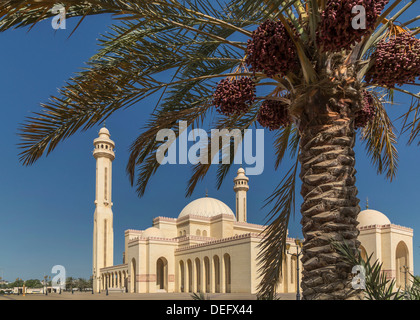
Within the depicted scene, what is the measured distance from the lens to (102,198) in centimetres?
3806

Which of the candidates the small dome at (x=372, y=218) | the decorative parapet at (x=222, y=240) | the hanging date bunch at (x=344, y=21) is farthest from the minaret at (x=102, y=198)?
the hanging date bunch at (x=344, y=21)

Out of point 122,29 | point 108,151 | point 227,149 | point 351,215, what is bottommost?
point 351,215

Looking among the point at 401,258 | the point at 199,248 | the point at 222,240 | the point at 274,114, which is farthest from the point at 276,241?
the point at 401,258

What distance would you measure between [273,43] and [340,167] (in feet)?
4.41

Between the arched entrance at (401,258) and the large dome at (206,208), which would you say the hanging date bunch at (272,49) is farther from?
the large dome at (206,208)

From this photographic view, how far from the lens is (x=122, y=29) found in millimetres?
4844

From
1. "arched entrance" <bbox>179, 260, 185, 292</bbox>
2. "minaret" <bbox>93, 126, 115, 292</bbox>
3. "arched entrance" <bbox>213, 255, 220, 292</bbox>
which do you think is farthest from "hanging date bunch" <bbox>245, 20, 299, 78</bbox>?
"minaret" <bbox>93, 126, 115, 292</bbox>

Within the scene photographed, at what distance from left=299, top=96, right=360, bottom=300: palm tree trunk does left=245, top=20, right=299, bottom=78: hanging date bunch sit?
19.6 inches

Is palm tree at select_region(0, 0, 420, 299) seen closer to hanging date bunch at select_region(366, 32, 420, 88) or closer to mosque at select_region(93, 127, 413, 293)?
hanging date bunch at select_region(366, 32, 420, 88)

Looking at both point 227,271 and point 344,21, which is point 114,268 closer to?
point 227,271

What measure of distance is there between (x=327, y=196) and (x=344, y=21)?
1565 mm

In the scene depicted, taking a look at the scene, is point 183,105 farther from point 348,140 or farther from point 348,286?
point 348,286
